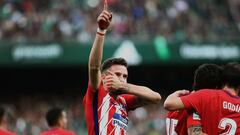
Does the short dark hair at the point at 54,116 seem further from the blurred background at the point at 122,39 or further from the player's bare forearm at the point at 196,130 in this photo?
the blurred background at the point at 122,39

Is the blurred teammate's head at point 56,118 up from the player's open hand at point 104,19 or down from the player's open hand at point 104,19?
down

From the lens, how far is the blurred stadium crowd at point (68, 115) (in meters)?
19.2

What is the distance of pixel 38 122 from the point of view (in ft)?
66.7

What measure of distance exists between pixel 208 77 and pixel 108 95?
838 mm

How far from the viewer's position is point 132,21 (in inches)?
795

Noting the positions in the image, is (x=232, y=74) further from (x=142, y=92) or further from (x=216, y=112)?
(x=142, y=92)

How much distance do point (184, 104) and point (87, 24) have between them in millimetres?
14413

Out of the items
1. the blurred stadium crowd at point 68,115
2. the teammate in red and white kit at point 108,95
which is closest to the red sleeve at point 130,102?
the teammate in red and white kit at point 108,95

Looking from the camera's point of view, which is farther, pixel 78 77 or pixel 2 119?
pixel 78 77

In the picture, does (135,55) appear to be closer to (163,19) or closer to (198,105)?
(163,19)

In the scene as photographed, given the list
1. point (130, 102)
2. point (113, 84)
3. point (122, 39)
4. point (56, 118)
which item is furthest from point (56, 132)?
point (122, 39)

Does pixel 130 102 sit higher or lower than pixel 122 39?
lower

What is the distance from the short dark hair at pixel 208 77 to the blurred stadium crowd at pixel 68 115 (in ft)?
42.2

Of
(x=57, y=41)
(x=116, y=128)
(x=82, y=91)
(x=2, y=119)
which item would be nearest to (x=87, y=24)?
(x=57, y=41)
